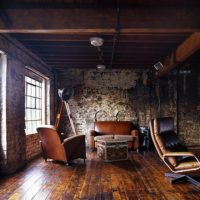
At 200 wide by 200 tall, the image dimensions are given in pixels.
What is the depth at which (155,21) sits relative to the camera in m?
3.18

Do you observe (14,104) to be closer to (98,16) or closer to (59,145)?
(59,145)

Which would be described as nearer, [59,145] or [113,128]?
[59,145]

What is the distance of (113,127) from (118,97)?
1.08 metres

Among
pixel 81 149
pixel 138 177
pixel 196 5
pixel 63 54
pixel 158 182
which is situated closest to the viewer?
pixel 196 5

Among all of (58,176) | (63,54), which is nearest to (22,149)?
(58,176)

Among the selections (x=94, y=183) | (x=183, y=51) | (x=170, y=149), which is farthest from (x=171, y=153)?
(x=183, y=51)

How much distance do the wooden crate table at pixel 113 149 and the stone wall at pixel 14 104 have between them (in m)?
1.80

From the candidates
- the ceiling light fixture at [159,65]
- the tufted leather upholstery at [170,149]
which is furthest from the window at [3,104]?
the ceiling light fixture at [159,65]

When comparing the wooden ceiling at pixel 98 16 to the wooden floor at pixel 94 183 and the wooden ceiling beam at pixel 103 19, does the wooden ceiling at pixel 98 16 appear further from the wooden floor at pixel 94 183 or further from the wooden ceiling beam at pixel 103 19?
the wooden floor at pixel 94 183

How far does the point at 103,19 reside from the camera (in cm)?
317

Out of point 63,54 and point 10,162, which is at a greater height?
point 63,54

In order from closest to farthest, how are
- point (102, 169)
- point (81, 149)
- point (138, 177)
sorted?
point (138, 177) < point (102, 169) < point (81, 149)

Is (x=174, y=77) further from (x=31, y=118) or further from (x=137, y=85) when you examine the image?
(x=31, y=118)

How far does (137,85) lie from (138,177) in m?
4.27
